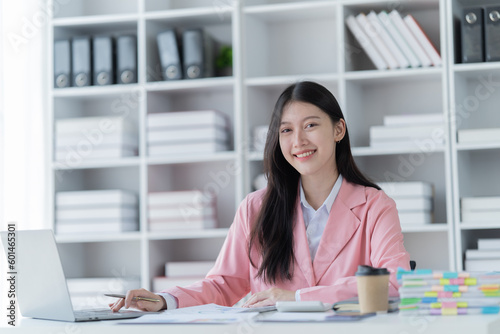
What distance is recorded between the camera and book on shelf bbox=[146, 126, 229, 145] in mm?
3619

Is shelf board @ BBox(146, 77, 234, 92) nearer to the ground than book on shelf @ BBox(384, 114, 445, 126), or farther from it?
farther from it

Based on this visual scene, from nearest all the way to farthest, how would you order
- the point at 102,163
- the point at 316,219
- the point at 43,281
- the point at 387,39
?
1. the point at 43,281
2. the point at 316,219
3. the point at 387,39
4. the point at 102,163

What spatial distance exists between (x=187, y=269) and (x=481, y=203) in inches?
56.6

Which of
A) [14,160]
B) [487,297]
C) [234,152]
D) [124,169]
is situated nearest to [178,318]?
[487,297]

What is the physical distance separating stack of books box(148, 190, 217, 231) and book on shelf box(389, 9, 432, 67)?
121cm

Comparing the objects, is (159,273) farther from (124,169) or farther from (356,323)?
(356,323)

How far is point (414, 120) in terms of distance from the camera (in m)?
3.43

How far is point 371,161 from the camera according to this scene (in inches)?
147

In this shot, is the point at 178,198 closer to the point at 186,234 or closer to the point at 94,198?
the point at 186,234

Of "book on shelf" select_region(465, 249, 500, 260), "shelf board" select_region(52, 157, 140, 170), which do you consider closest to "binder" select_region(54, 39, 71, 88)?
"shelf board" select_region(52, 157, 140, 170)

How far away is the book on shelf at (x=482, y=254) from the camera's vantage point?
3.29m

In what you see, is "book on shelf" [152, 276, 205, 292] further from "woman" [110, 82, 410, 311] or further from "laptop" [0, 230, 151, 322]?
"laptop" [0, 230, 151, 322]

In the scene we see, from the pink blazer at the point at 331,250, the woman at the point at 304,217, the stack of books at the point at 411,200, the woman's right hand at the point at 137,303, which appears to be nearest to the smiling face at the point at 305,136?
the woman at the point at 304,217

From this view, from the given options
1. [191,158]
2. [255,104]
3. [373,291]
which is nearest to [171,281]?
[191,158]
